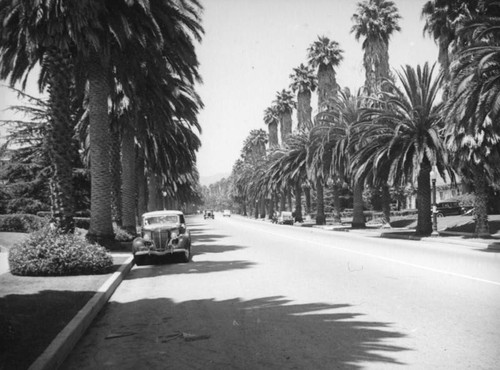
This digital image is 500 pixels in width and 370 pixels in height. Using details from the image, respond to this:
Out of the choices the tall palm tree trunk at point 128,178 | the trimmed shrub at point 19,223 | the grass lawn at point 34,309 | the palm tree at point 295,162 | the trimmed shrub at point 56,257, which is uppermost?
the palm tree at point 295,162

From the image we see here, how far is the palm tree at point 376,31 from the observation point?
40062 millimetres

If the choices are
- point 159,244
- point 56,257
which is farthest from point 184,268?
point 56,257

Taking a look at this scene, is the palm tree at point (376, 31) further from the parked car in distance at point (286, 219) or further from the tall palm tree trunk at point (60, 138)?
the tall palm tree trunk at point (60, 138)

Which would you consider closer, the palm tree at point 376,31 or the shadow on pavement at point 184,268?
the shadow on pavement at point 184,268

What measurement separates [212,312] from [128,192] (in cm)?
1912

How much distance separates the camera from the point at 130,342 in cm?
601

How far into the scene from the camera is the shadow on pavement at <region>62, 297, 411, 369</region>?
5.07 meters

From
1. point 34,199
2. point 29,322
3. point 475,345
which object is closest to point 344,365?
point 475,345

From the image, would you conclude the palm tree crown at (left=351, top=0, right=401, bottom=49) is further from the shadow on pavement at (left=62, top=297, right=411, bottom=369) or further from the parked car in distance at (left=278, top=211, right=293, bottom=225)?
the shadow on pavement at (left=62, top=297, right=411, bottom=369)

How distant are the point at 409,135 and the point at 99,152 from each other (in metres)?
17.7

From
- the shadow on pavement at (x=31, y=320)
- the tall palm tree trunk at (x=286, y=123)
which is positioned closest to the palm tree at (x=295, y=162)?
the tall palm tree trunk at (x=286, y=123)

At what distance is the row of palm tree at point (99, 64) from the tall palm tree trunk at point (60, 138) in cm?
3

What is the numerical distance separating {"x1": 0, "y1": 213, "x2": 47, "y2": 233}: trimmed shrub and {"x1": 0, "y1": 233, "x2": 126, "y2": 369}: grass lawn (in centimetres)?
1648

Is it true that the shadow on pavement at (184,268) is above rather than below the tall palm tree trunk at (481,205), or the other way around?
below
